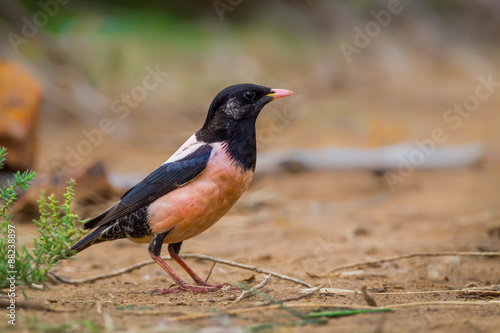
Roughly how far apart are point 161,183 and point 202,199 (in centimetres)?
39

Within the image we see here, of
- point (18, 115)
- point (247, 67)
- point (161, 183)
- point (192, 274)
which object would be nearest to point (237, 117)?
point (161, 183)

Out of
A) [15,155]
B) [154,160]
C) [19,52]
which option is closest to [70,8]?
[19,52]

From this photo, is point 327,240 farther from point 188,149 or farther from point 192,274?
point 188,149

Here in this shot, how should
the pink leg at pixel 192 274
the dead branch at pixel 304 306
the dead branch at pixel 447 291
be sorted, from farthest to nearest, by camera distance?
the pink leg at pixel 192 274, the dead branch at pixel 447 291, the dead branch at pixel 304 306

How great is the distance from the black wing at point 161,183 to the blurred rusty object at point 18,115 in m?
3.67

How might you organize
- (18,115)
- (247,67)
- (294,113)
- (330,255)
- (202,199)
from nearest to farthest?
(202,199) → (330,255) → (18,115) → (294,113) → (247,67)

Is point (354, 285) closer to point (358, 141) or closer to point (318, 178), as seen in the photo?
point (318, 178)

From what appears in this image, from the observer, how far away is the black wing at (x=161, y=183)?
4.41 metres

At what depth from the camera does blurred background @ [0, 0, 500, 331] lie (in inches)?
262

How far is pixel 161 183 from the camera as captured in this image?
4.52 metres

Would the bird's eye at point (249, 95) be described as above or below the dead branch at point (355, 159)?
above

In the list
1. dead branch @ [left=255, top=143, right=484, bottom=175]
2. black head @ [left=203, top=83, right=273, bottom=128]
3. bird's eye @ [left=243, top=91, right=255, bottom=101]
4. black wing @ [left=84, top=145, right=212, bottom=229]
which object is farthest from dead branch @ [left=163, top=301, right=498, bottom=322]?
dead branch @ [left=255, top=143, right=484, bottom=175]

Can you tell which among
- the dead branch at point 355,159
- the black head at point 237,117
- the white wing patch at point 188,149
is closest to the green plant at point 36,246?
the white wing patch at point 188,149

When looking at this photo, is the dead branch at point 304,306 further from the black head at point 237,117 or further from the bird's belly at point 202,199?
the black head at point 237,117
